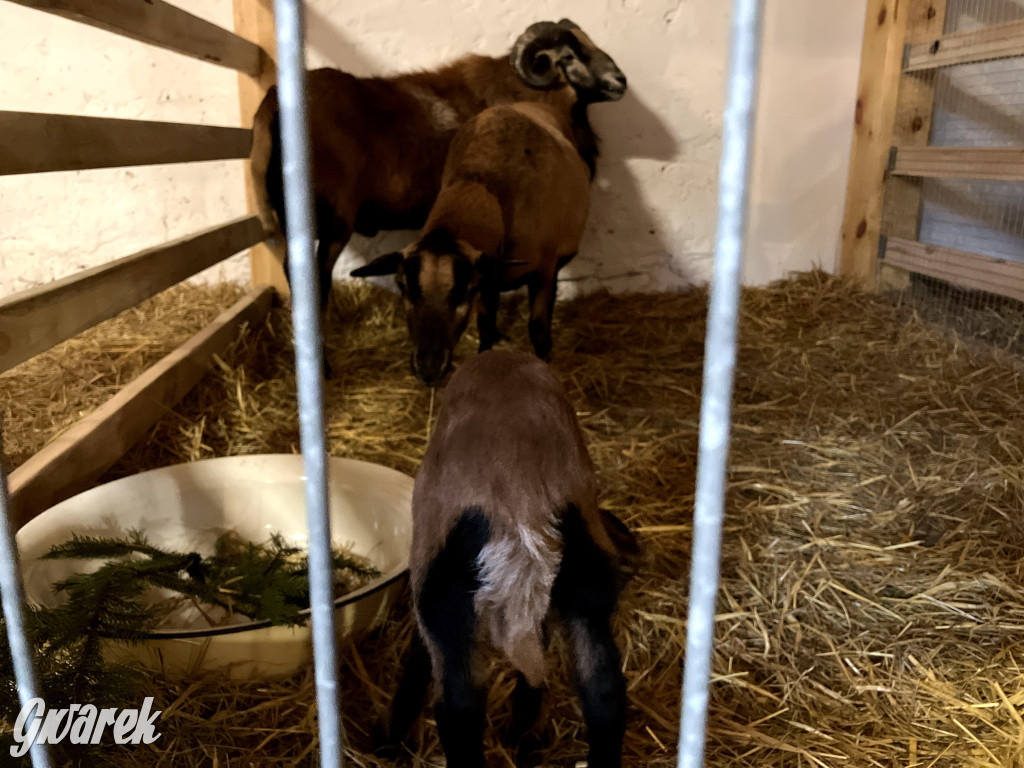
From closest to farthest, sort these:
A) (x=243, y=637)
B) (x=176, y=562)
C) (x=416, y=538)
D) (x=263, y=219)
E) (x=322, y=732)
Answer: (x=322, y=732), (x=416, y=538), (x=243, y=637), (x=176, y=562), (x=263, y=219)

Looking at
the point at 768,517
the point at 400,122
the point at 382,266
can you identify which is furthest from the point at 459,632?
the point at 400,122

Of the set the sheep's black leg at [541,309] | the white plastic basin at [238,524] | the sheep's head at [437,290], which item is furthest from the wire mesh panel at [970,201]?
the white plastic basin at [238,524]

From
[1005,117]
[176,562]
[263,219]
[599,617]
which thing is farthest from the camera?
[263,219]

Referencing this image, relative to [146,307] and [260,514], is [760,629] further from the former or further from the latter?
[146,307]

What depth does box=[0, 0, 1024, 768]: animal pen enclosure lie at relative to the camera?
1.61 m

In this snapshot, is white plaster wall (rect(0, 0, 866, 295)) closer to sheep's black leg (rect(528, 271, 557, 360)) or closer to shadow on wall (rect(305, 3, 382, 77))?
shadow on wall (rect(305, 3, 382, 77))

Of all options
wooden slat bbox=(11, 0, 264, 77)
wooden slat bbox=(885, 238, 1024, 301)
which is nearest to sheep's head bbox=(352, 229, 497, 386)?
wooden slat bbox=(11, 0, 264, 77)

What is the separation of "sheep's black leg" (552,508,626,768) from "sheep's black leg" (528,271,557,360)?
8.29ft

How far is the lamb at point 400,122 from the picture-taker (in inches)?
147

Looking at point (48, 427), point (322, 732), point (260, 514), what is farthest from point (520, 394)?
point (48, 427)

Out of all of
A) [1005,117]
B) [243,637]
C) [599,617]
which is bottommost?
[243,637]

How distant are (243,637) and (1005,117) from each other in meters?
4.03

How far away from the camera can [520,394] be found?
4.66ft

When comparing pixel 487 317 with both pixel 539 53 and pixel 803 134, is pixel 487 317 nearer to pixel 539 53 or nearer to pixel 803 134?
pixel 539 53
